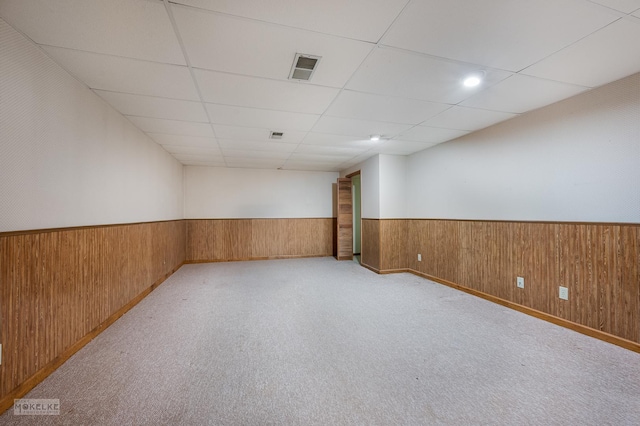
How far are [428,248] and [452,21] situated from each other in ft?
11.8

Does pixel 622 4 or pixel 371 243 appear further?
pixel 371 243

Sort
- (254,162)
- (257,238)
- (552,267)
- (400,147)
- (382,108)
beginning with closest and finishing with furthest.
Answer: (552,267) < (382,108) < (400,147) < (254,162) < (257,238)

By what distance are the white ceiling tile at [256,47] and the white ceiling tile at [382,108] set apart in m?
0.45

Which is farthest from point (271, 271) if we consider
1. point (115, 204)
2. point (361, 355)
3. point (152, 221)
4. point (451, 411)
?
point (451, 411)

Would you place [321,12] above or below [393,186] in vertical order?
above

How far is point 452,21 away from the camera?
154 cm

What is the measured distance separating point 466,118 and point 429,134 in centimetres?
65

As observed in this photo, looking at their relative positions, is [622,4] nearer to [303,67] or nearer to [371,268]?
[303,67]

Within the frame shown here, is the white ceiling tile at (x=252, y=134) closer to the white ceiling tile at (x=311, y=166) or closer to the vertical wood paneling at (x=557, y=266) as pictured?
the white ceiling tile at (x=311, y=166)

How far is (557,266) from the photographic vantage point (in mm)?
2648

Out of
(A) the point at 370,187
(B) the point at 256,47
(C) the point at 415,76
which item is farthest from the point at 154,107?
(A) the point at 370,187

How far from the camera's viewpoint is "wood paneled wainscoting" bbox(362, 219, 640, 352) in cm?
219

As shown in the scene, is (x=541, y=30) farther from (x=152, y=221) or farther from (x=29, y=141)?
(x=152, y=221)

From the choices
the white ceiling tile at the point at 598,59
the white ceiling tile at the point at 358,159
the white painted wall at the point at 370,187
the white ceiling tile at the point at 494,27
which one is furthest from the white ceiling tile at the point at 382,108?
the white painted wall at the point at 370,187
